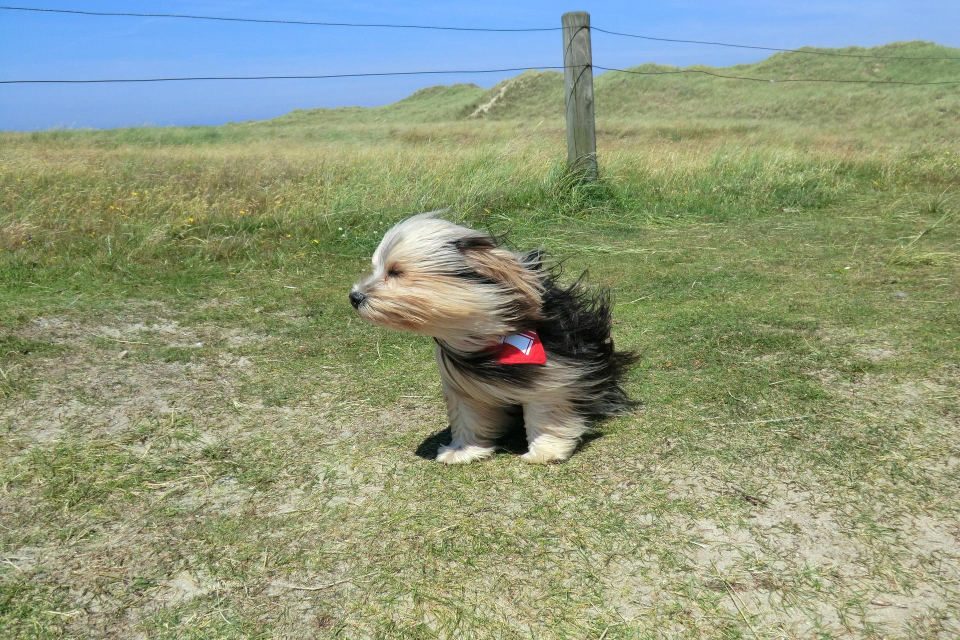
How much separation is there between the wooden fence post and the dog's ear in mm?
5954

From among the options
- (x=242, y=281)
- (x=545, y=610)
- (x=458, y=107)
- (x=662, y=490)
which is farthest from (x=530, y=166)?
(x=458, y=107)

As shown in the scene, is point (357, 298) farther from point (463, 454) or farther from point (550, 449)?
point (550, 449)

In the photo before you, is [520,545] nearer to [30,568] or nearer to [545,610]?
[545,610]

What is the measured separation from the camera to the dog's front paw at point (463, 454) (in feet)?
10.4

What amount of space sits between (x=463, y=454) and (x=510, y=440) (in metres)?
0.35

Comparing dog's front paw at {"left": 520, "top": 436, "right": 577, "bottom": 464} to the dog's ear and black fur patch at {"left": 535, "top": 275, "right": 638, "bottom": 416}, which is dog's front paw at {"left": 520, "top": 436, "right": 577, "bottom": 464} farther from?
the dog's ear

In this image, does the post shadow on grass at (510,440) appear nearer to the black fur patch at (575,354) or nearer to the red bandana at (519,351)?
the black fur patch at (575,354)

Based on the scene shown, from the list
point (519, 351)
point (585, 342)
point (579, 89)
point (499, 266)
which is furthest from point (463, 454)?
point (579, 89)

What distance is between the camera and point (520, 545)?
8.34 feet

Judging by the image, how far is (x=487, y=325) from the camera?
111 inches

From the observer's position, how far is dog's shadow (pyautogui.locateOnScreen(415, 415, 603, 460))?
3.29 metres

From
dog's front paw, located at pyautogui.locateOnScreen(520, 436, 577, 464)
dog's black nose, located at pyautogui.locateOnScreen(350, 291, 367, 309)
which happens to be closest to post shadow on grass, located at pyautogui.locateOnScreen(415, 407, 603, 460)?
dog's front paw, located at pyautogui.locateOnScreen(520, 436, 577, 464)

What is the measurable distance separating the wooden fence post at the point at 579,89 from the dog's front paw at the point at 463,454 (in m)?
5.99

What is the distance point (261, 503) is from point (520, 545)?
103cm
